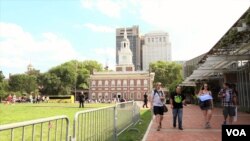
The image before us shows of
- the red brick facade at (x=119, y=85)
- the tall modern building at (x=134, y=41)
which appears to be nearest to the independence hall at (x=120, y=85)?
the red brick facade at (x=119, y=85)

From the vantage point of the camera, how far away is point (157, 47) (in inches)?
6919

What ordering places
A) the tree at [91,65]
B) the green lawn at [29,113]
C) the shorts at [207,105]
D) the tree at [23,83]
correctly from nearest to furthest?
the shorts at [207,105] → the green lawn at [29,113] → the tree at [23,83] → the tree at [91,65]

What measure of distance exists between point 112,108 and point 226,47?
11.3m

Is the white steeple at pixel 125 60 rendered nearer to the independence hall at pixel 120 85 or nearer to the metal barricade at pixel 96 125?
the independence hall at pixel 120 85

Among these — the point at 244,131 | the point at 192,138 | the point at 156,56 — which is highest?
the point at 156,56

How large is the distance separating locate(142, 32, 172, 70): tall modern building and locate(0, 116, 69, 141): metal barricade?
168 metres

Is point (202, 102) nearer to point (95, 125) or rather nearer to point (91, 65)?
point (95, 125)

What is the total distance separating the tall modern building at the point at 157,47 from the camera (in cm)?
17438

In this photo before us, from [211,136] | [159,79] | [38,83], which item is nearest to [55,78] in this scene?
[38,83]

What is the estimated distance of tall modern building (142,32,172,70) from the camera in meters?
174

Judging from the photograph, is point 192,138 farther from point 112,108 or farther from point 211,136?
point 112,108

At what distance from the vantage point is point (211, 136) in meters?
11.0

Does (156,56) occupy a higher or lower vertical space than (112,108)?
higher

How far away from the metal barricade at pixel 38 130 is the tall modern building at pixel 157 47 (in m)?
168
